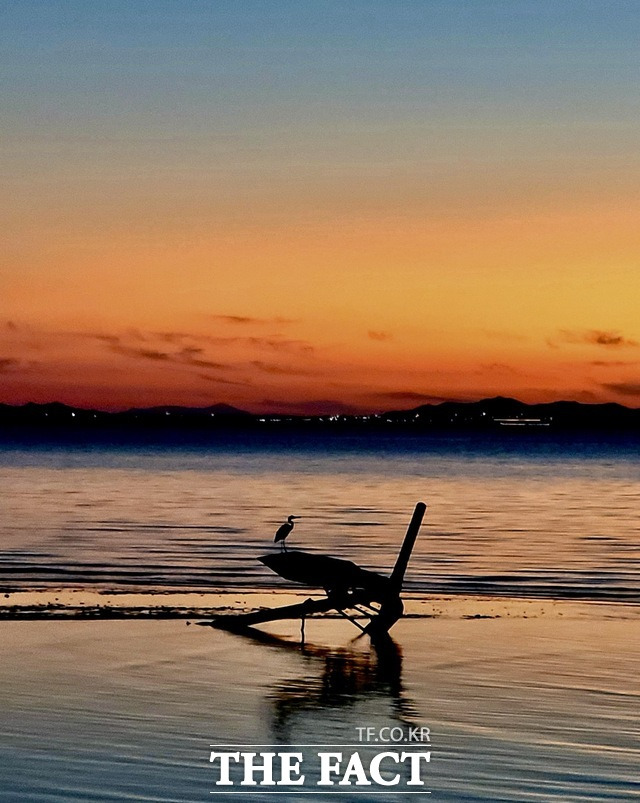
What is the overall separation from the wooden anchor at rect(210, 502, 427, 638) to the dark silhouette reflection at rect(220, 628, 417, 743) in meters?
0.28

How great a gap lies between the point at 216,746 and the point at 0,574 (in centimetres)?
2026

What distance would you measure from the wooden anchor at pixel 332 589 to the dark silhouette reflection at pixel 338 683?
0.92 feet

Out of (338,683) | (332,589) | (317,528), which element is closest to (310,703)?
(338,683)

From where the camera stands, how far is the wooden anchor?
77.2ft

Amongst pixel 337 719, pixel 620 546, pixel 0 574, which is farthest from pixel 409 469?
pixel 337 719

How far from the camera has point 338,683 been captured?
19.8m

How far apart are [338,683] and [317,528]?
1310 inches

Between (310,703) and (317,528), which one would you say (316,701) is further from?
(317,528)

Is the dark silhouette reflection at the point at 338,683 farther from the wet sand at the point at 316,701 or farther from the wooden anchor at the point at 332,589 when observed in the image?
the wooden anchor at the point at 332,589

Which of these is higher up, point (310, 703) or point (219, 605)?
point (219, 605)

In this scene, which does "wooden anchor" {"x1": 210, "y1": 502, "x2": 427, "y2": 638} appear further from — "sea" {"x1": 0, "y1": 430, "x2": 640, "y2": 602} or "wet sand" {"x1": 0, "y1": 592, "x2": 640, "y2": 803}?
"sea" {"x1": 0, "y1": 430, "x2": 640, "y2": 602}

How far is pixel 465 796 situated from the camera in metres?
13.9

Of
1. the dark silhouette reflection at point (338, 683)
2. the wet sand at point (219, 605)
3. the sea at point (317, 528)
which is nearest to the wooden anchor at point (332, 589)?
the dark silhouette reflection at point (338, 683)

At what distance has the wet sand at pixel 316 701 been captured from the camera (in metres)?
14.5
